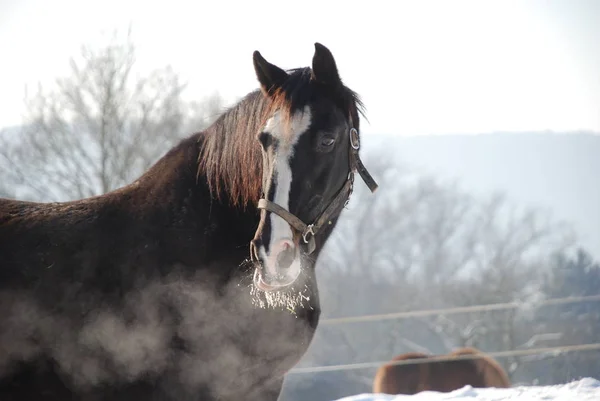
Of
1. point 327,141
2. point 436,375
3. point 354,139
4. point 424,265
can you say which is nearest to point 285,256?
point 327,141

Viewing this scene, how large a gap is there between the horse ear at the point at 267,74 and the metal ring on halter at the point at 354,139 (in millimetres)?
417

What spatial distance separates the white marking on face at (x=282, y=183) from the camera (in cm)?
299

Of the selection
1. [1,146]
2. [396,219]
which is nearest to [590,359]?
[1,146]

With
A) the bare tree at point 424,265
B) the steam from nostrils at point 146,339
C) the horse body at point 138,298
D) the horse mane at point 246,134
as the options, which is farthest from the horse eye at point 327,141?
the bare tree at point 424,265

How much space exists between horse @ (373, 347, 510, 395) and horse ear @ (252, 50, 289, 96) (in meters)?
8.89

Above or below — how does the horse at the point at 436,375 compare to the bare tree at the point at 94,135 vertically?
below

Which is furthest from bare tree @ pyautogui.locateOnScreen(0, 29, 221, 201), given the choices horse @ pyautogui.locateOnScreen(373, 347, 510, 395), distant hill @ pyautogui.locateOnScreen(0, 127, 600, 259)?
distant hill @ pyautogui.locateOnScreen(0, 127, 600, 259)

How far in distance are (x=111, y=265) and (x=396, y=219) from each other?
53.1 metres

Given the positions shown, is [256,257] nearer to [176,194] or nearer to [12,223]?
[176,194]

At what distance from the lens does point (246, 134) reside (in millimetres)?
3477

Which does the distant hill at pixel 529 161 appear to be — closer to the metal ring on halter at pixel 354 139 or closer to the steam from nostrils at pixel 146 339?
the metal ring on halter at pixel 354 139

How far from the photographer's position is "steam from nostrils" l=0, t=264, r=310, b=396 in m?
3.08

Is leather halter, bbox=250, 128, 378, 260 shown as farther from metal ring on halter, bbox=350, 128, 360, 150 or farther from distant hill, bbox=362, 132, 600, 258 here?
distant hill, bbox=362, 132, 600, 258

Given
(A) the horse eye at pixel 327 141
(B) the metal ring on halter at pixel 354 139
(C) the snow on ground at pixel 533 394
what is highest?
(A) the horse eye at pixel 327 141
